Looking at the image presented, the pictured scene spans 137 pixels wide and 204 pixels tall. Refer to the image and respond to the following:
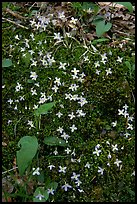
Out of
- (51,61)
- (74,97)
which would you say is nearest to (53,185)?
(74,97)

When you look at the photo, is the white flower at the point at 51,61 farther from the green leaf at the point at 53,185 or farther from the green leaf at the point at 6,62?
the green leaf at the point at 53,185

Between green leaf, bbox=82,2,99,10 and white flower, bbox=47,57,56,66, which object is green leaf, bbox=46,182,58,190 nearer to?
white flower, bbox=47,57,56,66

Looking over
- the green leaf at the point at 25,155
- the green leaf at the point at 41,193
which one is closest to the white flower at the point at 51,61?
the green leaf at the point at 25,155

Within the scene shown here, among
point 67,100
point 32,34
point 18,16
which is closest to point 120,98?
point 67,100

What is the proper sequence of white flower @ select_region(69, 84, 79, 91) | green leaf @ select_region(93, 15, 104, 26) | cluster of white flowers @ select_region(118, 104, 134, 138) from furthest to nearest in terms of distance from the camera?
green leaf @ select_region(93, 15, 104, 26) < white flower @ select_region(69, 84, 79, 91) < cluster of white flowers @ select_region(118, 104, 134, 138)

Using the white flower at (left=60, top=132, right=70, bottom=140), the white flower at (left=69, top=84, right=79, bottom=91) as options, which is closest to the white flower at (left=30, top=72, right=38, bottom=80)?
the white flower at (left=69, top=84, right=79, bottom=91)

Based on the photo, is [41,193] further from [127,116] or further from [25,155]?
[127,116]

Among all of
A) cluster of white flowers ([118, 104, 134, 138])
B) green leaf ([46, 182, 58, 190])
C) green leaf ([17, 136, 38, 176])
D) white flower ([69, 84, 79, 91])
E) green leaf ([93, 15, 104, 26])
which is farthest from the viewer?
green leaf ([93, 15, 104, 26])

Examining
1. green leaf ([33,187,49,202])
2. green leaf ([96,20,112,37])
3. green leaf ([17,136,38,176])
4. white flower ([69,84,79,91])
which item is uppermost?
green leaf ([96,20,112,37])
